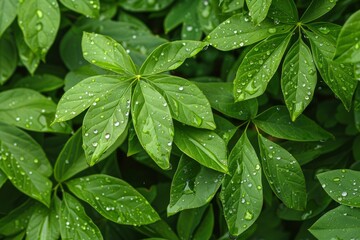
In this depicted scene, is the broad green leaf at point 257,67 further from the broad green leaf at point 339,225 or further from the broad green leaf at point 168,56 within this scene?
the broad green leaf at point 339,225

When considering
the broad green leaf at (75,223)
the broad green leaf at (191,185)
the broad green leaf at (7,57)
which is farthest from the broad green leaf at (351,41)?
the broad green leaf at (7,57)

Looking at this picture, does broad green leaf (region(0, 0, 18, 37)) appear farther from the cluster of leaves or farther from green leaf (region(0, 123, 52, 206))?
green leaf (region(0, 123, 52, 206))

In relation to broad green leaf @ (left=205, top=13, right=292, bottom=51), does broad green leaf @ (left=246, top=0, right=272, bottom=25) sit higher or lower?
higher

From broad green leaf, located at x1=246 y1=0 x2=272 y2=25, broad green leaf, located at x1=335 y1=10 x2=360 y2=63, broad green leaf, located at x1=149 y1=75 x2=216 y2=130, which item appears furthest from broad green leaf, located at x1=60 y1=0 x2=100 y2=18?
broad green leaf, located at x1=335 y1=10 x2=360 y2=63

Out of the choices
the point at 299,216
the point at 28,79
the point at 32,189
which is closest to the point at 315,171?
the point at 299,216

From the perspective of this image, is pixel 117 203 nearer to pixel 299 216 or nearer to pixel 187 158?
pixel 187 158
